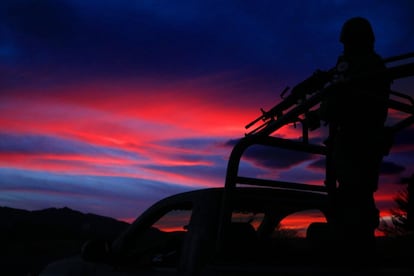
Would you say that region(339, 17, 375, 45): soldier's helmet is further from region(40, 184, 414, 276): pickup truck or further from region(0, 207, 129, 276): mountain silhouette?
region(0, 207, 129, 276): mountain silhouette

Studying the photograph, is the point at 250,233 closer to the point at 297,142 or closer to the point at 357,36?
the point at 297,142

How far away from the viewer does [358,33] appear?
4668mm

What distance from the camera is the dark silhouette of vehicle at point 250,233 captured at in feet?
9.50

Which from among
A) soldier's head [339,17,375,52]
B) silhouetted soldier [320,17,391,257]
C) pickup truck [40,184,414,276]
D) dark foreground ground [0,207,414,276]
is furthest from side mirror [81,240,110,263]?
soldier's head [339,17,375,52]

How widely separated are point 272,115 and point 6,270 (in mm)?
12525

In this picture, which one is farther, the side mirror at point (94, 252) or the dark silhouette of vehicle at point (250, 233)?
the side mirror at point (94, 252)

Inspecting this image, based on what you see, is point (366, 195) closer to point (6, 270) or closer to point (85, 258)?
point (85, 258)

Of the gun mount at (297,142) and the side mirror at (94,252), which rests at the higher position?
the gun mount at (297,142)

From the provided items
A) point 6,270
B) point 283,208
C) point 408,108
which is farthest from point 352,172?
point 6,270

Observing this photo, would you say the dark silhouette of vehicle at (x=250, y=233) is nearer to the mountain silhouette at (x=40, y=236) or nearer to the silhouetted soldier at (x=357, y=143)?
the silhouetted soldier at (x=357, y=143)

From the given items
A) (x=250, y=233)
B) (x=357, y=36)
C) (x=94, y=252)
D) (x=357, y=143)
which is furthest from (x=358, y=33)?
(x=94, y=252)

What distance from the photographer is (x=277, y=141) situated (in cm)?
341

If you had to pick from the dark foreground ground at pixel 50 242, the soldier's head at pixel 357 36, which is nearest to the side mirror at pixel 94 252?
the dark foreground ground at pixel 50 242

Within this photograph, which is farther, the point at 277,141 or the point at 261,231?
the point at 261,231
